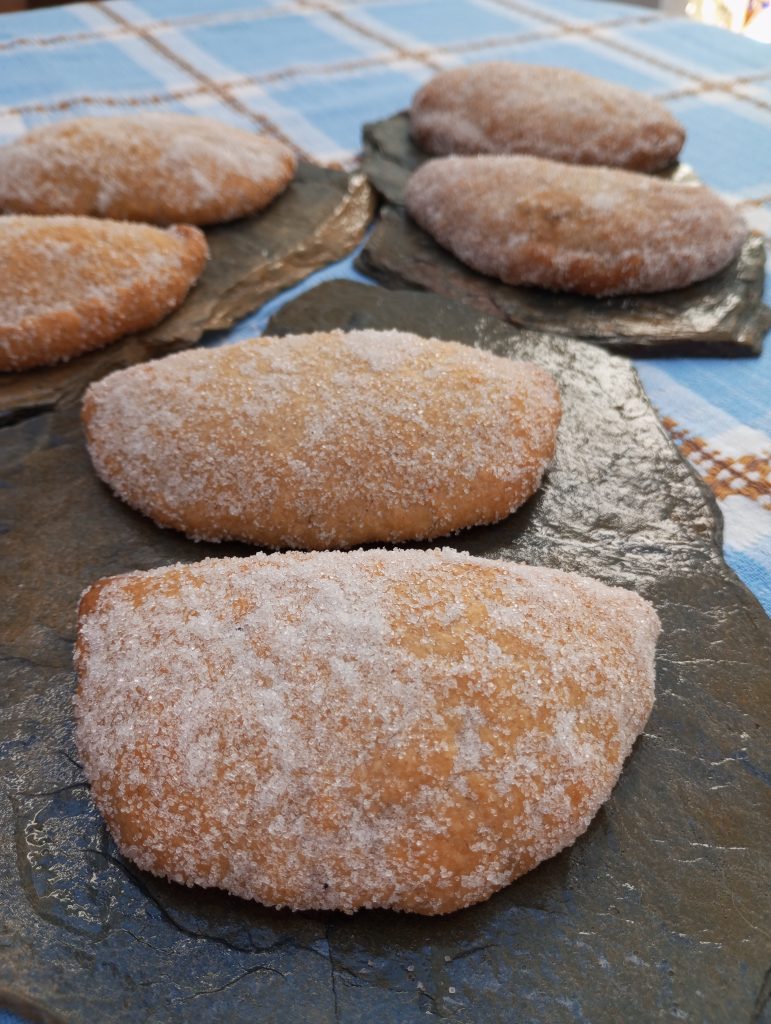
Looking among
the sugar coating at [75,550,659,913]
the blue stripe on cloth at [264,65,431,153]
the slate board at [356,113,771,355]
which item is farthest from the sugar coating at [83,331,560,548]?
the blue stripe on cloth at [264,65,431,153]

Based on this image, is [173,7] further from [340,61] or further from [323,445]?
[323,445]

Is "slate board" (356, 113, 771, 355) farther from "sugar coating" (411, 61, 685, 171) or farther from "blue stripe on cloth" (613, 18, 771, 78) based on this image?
"blue stripe on cloth" (613, 18, 771, 78)

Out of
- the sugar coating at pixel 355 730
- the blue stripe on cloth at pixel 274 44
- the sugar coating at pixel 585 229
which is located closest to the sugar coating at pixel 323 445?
the sugar coating at pixel 355 730

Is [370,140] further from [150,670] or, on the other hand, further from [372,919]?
[372,919]

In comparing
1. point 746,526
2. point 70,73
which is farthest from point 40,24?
point 746,526

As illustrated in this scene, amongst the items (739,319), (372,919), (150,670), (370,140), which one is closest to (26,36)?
(370,140)

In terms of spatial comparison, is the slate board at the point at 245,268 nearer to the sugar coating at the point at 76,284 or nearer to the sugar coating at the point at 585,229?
the sugar coating at the point at 76,284
